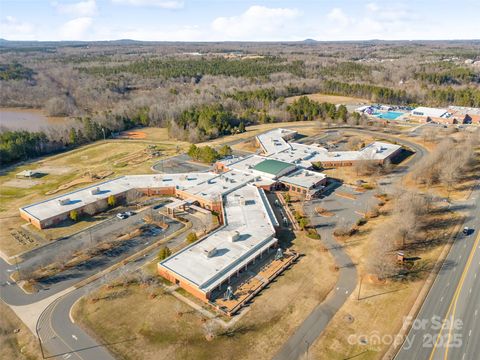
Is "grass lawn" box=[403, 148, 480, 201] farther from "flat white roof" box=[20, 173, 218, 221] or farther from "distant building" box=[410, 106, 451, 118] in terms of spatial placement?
"distant building" box=[410, 106, 451, 118]

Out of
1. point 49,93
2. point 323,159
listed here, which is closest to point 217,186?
point 323,159

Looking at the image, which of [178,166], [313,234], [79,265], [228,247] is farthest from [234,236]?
[178,166]

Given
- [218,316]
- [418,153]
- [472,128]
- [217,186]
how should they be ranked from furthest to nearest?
1. [472,128]
2. [418,153]
3. [217,186]
4. [218,316]

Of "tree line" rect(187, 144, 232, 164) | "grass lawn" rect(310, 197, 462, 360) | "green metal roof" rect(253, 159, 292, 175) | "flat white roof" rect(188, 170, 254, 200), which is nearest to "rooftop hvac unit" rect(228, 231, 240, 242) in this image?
"flat white roof" rect(188, 170, 254, 200)

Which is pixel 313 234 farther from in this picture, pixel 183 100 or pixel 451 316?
pixel 183 100

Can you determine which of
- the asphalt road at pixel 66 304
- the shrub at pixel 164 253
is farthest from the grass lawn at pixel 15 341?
the shrub at pixel 164 253

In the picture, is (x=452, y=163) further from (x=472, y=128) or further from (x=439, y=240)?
(x=472, y=128)

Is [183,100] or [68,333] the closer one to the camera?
[68,333]
